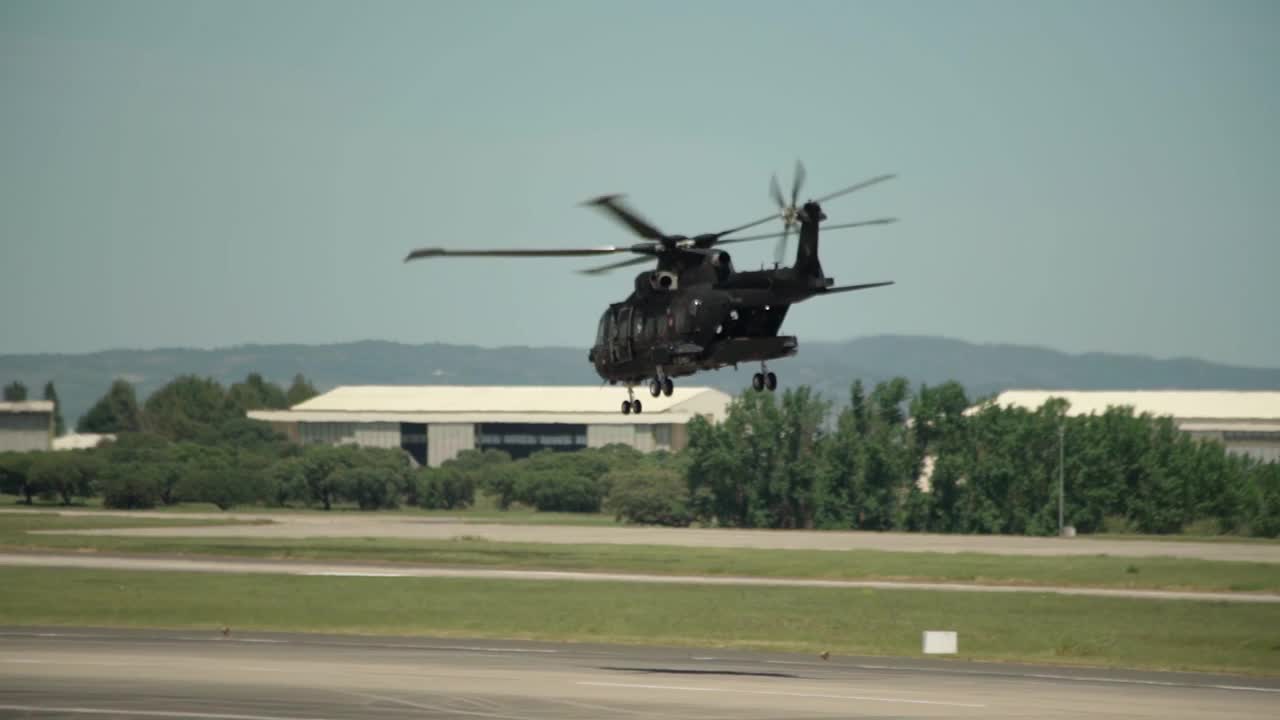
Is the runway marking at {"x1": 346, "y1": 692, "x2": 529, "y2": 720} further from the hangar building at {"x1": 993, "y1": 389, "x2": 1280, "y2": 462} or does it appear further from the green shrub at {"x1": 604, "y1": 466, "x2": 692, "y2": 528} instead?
the hangar building at {"x1": 993, "y1": 389, "x2": 1280, "y2": 462}

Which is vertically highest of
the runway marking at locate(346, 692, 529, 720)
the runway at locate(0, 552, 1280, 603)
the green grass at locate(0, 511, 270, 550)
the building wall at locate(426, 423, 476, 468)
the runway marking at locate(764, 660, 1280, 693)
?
the building wall at locate(426, 423, 476, 468)

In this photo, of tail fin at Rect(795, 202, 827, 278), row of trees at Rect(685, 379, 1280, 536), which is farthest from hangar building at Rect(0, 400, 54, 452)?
tail fin at Rect(795, 202, 827, 278)

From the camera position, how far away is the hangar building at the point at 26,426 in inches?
7313

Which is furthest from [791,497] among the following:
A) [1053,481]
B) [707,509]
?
[1053,481]

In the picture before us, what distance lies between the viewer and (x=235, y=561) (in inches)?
3684

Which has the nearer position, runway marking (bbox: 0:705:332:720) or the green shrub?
runway marking (bbox: 0:705:332:720)

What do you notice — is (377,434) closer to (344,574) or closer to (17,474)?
(17,474)

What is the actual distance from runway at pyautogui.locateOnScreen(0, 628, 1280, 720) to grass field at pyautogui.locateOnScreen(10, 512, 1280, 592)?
2945 cm

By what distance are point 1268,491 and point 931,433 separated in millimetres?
24646

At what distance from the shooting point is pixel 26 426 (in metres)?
186

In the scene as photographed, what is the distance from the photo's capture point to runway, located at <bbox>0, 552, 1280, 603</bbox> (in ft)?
262

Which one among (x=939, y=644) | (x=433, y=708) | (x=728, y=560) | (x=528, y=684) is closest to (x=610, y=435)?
(x=728, y=560)

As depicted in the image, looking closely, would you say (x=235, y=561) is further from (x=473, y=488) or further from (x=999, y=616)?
(x=473, y=488)

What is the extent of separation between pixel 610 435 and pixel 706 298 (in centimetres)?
14219
